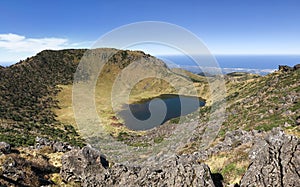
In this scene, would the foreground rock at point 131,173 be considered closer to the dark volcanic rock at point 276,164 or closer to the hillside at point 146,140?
the hillside at point 146,140

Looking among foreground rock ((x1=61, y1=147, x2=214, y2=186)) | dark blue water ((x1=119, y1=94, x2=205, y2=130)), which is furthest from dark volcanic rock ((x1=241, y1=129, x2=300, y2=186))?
dark blue water ((x1=119, y1=94, x2=205, y2=130))

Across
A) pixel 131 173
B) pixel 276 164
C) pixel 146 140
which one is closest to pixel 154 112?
pixel 146 140

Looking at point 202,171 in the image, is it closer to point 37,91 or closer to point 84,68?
point 37,91

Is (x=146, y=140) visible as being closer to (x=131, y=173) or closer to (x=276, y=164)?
(x=131, y=173)

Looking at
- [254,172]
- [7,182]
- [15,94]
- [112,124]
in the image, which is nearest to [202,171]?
[254,172]

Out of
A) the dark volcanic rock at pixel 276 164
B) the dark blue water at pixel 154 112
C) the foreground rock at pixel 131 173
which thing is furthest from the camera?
the dark blue water at pixel 154 112

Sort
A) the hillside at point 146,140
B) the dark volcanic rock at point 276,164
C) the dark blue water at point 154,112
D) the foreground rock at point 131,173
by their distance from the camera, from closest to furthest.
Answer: the dark volcanic rock at point 276,164 → the foreground rock at point 131,173 → the hillside at point 146,140 → the dark blue water at point 154,112

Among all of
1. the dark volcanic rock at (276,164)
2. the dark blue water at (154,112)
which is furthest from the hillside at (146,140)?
the dark blue water at (154,112)
